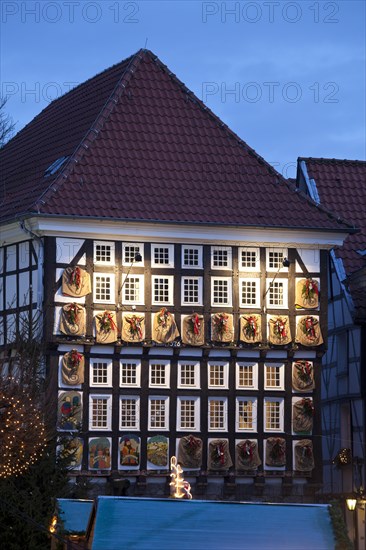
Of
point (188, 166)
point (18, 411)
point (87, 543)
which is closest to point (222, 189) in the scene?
point (188, 166)

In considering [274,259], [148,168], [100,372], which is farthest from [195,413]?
[148,168]

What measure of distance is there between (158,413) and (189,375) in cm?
138

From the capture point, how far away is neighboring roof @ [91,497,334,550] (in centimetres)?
2609

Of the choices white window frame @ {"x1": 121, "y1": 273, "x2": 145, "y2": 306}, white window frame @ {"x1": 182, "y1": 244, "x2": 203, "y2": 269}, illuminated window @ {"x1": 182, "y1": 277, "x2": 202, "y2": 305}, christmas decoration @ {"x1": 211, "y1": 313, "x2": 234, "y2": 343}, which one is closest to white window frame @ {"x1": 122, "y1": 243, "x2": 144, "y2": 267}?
white window frame @ {"x1": 121, "y1": 273, "x2": 145, "y2": 306}

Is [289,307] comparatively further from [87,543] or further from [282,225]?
[87,543]

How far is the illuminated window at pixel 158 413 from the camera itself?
48.1 m

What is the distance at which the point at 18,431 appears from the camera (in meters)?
39.1

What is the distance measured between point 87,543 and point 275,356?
883 inches

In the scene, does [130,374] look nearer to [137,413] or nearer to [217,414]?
[137,413]

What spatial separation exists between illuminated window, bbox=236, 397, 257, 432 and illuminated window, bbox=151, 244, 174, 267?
4316mm

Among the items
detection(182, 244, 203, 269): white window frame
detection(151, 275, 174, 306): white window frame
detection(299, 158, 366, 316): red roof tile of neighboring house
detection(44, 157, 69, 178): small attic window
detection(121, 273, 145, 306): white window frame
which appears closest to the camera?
detection(121, 273, 145, 306): white window frame

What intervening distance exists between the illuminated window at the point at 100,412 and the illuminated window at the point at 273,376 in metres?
4.59

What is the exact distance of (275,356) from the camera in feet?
162

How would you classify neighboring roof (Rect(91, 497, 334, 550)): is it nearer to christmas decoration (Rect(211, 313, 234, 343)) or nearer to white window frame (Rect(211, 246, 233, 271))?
christmas decoration (Rect(211, 313, 234, 343))
